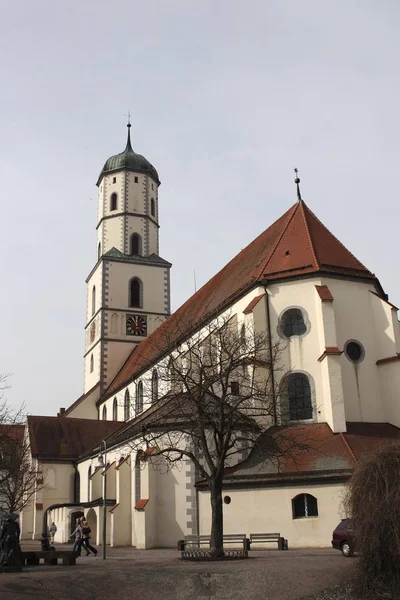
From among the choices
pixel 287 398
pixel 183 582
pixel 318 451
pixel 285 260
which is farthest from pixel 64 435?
pixel 183 582

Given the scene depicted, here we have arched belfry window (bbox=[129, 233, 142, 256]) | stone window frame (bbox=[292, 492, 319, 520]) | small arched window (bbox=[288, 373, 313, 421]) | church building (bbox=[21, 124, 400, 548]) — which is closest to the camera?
stone window frame (bbox=[292, 492, 319, 520])

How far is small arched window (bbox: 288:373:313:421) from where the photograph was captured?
2723cm

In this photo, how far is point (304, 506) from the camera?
24.4 metres

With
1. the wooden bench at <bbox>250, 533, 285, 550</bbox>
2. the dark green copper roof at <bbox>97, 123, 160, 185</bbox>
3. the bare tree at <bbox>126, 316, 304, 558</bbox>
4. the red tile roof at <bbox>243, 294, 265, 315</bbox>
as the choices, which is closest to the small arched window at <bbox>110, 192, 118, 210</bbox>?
the dark green copper roof at <bbox>97, 123, 160, 185</bbox>

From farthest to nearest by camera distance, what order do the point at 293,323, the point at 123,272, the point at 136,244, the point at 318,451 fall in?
the point at 136,244
the point at 123,272
the point at 293,323
the point at 318,451

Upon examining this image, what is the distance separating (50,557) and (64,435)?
1054 inches

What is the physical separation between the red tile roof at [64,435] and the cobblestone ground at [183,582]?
2751 cm

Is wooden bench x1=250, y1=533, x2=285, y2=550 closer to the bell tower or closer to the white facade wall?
the white facade wall

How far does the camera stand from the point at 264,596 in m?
14.1

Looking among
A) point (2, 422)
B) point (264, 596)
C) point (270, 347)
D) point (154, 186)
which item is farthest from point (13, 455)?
point (154, 186)

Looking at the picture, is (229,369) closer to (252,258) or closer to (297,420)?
(297,420)

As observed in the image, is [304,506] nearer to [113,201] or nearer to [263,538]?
[263,538]

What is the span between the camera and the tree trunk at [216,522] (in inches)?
755

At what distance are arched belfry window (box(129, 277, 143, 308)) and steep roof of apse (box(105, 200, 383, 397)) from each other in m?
15.2
